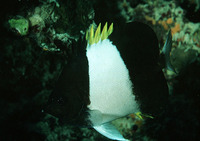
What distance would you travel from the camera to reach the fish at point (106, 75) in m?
1.19

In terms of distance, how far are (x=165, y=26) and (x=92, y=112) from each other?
75.8 inches

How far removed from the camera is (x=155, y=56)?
1270 millimetres

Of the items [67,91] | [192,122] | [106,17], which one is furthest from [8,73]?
[192,122]

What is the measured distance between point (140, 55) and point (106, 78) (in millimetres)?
342

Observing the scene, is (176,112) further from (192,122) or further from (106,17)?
(106,17)

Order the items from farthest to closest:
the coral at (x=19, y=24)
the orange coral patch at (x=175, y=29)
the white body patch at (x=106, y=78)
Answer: the orange coral patch at (x=175, y=29) < the coral at (x=19, y=24) < the white body patch at (x=106, y=78)

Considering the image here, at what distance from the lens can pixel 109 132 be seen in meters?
1.33

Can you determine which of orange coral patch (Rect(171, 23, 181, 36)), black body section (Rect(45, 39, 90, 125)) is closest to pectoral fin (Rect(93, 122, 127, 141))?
black body section (Rect(45, 39, 90, 125))

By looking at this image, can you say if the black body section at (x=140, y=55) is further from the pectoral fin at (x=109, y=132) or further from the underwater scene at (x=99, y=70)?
the pectoral fin at (x=109, y=132)

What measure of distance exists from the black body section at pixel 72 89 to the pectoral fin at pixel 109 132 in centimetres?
28

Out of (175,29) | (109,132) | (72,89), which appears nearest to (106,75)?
(72,89)

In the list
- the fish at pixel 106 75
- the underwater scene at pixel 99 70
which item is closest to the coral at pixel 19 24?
the underwater scene at pixel 99 70

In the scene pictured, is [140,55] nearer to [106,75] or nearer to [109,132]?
[106,75]

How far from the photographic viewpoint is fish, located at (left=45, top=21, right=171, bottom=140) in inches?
46.8
